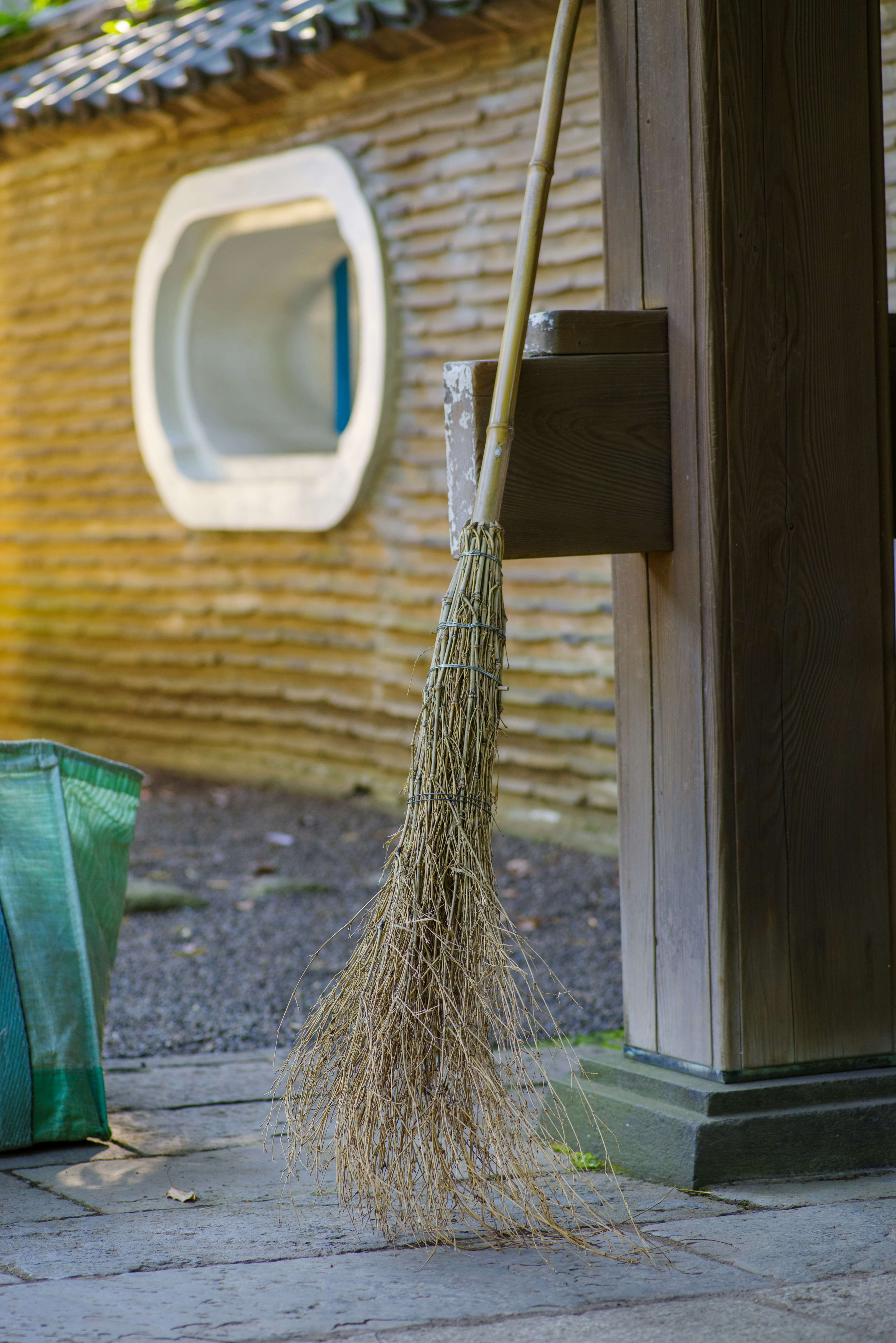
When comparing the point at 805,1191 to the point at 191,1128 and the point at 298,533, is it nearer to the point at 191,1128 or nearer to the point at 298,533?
the point at 191,1128

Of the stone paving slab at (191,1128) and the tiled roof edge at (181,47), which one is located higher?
the tiled roof edge at (181,47)

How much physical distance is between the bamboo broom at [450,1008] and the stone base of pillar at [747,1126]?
17cm

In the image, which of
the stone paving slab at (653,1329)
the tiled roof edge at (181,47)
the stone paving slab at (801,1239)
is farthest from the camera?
the tiled roof edge at (181,47)

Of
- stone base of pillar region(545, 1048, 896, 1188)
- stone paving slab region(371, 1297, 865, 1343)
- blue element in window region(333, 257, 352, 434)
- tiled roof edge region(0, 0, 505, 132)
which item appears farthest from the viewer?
blue element in window region(333, 257, 352, 434)

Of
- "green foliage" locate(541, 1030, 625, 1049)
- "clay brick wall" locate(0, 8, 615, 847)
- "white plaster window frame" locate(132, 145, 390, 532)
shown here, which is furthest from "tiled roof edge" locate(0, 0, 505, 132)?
"green foliage" locate(541, 1030, 625, 1049)

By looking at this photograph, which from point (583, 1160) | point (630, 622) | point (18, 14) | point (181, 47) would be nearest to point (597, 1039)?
point (583, 1160)

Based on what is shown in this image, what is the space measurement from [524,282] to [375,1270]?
164cm

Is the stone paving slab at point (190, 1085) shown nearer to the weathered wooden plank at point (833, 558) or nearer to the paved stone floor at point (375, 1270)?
A: the paved stone floor at point (375, 1270)

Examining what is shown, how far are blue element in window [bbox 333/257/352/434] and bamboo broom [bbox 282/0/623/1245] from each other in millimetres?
5905

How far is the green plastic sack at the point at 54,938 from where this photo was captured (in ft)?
10.0

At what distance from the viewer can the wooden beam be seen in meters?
2.80

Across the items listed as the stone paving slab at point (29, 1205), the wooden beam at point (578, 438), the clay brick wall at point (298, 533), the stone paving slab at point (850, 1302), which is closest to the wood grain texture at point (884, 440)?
the wooden beam at point (578, 438)

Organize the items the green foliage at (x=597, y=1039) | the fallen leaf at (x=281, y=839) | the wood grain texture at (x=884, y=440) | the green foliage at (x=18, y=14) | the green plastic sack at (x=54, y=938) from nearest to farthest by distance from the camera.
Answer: the wood grain texture at (x=884, y=440) < the green plastic sack at (x=54, y=938) < the green foliage at (x=597, y=1039) < the fallen leaf at (x=281, y=839) < the green foliage at (x=18, y=14)

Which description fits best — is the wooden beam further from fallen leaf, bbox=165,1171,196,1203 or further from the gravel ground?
fallen leaf, bbox=165,1171,196,1203
